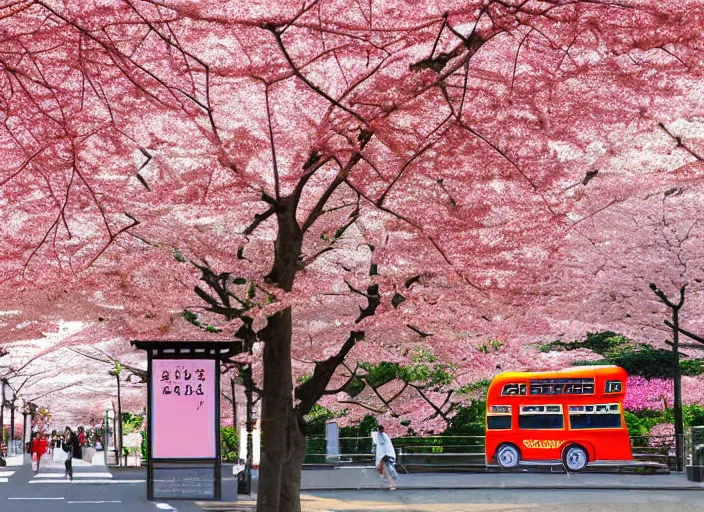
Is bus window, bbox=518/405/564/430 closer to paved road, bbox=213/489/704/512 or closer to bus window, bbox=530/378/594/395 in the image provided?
bus window, bbox=530/378/594/395

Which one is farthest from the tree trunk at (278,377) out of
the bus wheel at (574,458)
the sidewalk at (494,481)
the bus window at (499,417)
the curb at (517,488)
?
the bus wheel at (574,458)

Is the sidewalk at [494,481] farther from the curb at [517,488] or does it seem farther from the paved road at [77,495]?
the paved road at [77,495]

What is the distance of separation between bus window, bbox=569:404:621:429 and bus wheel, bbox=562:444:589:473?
944 millimetres

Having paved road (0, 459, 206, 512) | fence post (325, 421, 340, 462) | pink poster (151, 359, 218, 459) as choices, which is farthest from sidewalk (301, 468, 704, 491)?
pink poster (151, 359, 218, 459)

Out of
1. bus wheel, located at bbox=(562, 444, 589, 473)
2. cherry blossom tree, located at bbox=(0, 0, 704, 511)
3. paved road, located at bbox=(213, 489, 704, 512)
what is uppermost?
cherry blossom tree, located at bbox=(0, 0, 704, 511)

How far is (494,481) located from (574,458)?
10.4 ft

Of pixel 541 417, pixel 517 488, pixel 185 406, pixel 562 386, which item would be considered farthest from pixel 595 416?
pixel 185 406

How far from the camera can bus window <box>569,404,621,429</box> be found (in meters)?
27.3

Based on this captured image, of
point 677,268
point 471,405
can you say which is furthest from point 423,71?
point 471,405

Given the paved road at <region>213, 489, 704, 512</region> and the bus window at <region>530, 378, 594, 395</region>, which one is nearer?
the paved road at <region>213, 489, 704, 512</region>

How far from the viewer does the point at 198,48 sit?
30.8ft

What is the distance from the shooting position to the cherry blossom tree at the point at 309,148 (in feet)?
23.5

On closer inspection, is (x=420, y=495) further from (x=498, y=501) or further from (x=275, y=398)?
(x=275, y=398)

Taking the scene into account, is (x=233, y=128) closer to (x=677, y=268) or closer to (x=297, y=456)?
(x=297, y=456)
